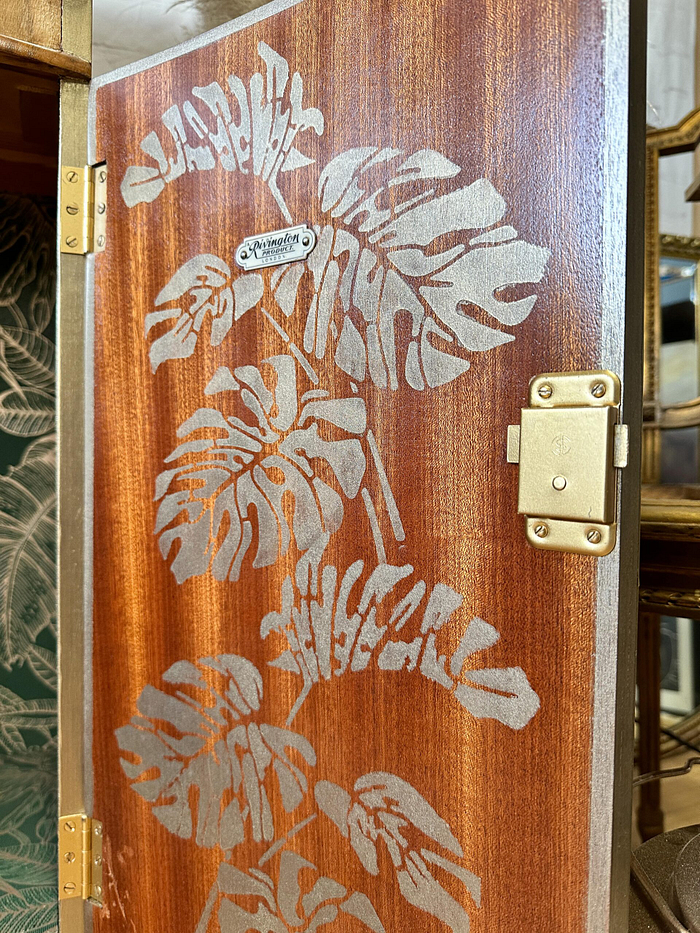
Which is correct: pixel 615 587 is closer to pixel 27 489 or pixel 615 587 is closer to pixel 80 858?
pixel 80 858

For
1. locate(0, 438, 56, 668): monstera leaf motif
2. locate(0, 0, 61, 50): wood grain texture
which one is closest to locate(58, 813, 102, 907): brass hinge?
locate(0, 438, 56, 668): monstera leaf motif

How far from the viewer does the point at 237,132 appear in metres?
0.81

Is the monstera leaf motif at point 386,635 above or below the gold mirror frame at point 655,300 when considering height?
below

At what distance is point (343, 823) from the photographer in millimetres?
722

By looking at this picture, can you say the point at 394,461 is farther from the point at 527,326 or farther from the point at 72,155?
the point at 72,155

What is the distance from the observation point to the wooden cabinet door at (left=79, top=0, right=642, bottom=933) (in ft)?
1.90

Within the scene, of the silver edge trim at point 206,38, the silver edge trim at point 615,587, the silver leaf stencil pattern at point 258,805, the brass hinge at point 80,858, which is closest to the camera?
the silver edge trim at point 615,587

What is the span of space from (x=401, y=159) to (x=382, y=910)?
762mm

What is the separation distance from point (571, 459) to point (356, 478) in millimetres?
230

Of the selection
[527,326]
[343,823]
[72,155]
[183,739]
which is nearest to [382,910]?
[343,823]

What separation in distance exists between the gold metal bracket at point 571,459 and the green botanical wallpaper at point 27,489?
1110 millimetres

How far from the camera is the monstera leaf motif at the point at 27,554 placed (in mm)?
1368

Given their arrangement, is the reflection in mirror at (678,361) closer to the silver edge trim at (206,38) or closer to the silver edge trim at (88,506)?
the silver edge trim at (206,38)

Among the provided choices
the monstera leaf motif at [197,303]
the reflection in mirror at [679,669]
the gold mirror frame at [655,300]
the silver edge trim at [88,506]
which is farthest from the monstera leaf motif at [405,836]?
the reflection in mirror at [679,669]
